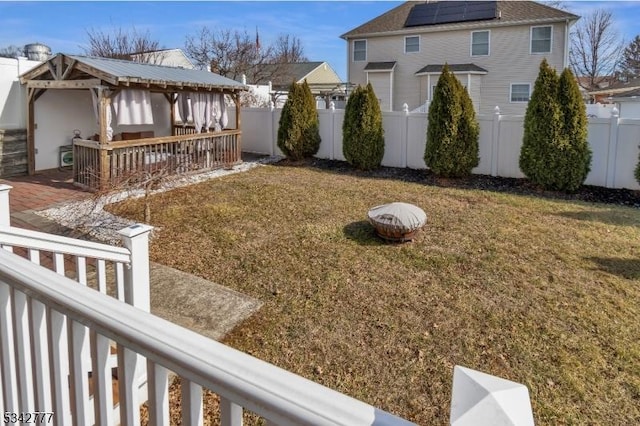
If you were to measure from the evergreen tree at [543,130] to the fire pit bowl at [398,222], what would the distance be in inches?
166

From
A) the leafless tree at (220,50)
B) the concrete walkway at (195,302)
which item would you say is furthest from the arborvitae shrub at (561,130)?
the leafless tree at (220,50)

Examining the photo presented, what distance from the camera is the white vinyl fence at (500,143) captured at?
326 inches

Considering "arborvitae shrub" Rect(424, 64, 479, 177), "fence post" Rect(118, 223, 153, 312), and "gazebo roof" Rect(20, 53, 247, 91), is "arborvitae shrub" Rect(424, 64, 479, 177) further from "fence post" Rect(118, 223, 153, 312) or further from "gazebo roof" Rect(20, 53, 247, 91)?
"fence post" Rect(118, 223, 153, 312)

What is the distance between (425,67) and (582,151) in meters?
13.7

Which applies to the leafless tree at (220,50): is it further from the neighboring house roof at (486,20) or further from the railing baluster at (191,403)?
the railing baluster at (191,403)

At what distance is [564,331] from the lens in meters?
3.73

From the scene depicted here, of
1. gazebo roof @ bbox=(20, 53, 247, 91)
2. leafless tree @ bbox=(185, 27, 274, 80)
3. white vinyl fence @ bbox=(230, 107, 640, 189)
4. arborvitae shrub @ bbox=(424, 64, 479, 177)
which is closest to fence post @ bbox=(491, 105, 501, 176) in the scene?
white vinyl fence @ bbox=(230, 107, 640, 189)

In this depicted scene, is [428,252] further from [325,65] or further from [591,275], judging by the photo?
[325,65]

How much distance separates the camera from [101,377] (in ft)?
4.68

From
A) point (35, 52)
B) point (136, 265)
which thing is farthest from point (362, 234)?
point (35, 52)

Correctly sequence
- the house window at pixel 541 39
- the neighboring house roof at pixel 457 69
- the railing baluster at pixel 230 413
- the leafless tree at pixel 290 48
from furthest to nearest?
the leafless tree at pixel 290 48
the neighboring house roof at pixel 457 69
the house window at pixel 541 39
the railing baluster at pixel 230 413

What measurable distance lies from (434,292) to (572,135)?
563cm

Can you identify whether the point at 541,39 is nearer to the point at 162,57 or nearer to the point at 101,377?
the point at 162,57

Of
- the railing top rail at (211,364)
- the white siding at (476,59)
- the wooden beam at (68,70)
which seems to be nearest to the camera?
the railing top rail at (211,364)
